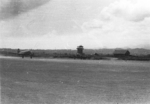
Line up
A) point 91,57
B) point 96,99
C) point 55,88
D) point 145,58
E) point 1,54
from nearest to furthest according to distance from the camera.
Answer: point 96,99 < point 55,88 < point 145,58 < point 91,57 < point 1,54

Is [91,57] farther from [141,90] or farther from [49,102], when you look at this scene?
[49,102]

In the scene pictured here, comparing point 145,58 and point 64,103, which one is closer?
point 64,103

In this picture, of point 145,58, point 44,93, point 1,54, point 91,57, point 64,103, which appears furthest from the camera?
point 1,54

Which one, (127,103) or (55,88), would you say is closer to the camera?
(127,103)

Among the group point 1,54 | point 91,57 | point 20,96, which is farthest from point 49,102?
point 1,54

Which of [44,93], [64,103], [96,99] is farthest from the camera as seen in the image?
[44,93]

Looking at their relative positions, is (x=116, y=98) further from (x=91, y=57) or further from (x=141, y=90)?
(x=91, y=57)

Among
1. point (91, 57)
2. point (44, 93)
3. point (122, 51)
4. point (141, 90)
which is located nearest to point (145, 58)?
point (122, 51)

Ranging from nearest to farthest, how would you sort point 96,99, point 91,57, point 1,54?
1. point 96,99
2. point 91,57
3. point 1,54
